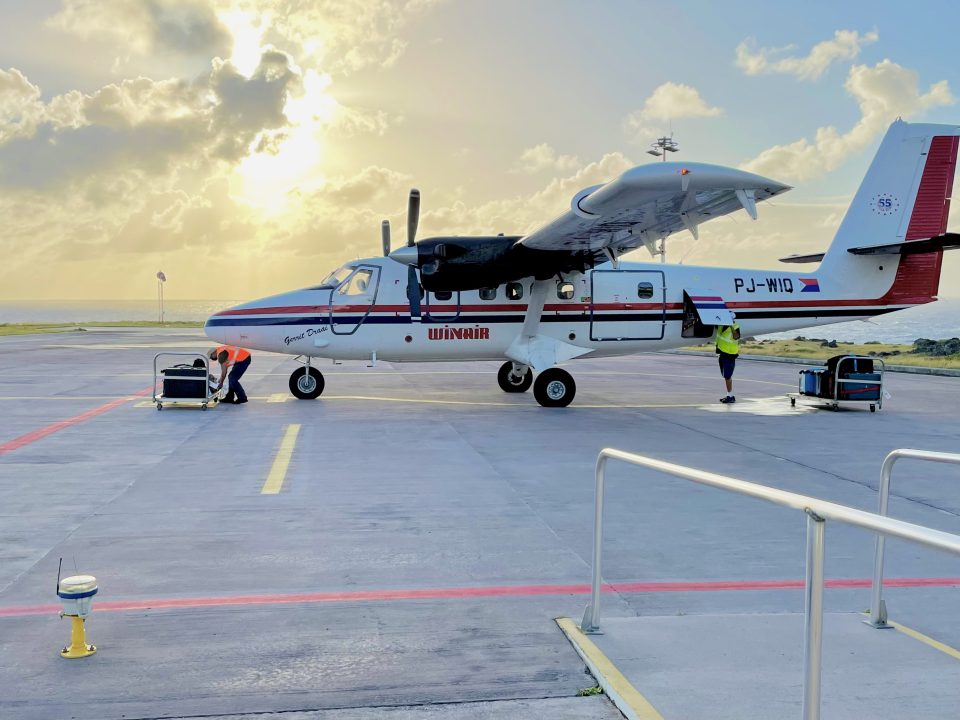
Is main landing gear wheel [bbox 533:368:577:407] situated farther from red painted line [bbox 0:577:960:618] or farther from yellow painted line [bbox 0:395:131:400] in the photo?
red painted line [bbox 0:577:960:618]

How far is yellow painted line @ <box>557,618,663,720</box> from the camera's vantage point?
3.63 meters

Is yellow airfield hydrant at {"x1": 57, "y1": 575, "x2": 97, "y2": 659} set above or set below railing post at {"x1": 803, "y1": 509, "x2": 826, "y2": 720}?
below

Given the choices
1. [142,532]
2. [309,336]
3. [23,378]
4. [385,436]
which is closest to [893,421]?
[385,436]

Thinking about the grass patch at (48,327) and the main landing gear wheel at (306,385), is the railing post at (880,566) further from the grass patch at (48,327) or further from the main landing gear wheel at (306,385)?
the grass patch at (48,327)

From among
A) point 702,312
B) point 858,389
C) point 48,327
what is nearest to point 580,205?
point 702,312

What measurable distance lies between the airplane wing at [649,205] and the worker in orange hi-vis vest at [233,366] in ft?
20.7

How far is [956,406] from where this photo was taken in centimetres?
1645

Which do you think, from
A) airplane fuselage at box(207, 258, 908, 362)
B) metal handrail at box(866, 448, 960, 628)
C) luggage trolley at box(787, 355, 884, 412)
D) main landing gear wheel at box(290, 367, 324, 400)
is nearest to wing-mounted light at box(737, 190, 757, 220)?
airplane fuselage at box(207, 258, 908, 362)

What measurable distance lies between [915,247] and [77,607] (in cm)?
1735

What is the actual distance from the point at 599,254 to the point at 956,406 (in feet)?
27.0

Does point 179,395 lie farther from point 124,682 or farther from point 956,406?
point 956,406

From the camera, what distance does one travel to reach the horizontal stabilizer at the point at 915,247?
51.6 ft

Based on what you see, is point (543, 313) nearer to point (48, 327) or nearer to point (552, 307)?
point (552, 307)

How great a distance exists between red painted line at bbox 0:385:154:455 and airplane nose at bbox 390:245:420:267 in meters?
6.16
